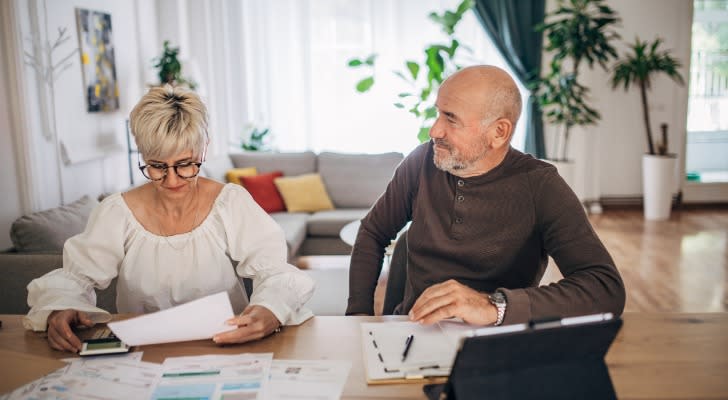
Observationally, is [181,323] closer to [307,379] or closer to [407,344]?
[307,379]

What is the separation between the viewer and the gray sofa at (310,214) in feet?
9.18

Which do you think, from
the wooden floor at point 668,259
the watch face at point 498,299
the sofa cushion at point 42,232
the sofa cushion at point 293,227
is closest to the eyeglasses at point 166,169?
the watch face at point 498,299

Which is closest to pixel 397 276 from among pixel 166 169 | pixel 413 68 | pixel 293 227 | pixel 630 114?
pixel 166 169

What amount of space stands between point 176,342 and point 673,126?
630cm

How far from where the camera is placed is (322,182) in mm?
5059

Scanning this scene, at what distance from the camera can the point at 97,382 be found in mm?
1145

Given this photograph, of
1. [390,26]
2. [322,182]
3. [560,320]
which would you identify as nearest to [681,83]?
[390,26]

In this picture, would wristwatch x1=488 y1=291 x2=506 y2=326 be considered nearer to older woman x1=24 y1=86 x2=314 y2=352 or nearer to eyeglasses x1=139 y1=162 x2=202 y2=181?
older woman x1=24 y1=86 x2=314 y2=352

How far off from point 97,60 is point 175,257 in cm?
306

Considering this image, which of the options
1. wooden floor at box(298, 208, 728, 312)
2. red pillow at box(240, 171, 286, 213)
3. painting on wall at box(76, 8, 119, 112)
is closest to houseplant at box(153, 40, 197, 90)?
painting on wall at box(76, 8, 119, 112)

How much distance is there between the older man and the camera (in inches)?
60.3

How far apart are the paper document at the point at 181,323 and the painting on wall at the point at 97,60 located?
315 centimetres

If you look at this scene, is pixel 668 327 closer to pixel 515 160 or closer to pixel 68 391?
pixel 515 160

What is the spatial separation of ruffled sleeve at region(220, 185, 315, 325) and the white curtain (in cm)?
456
